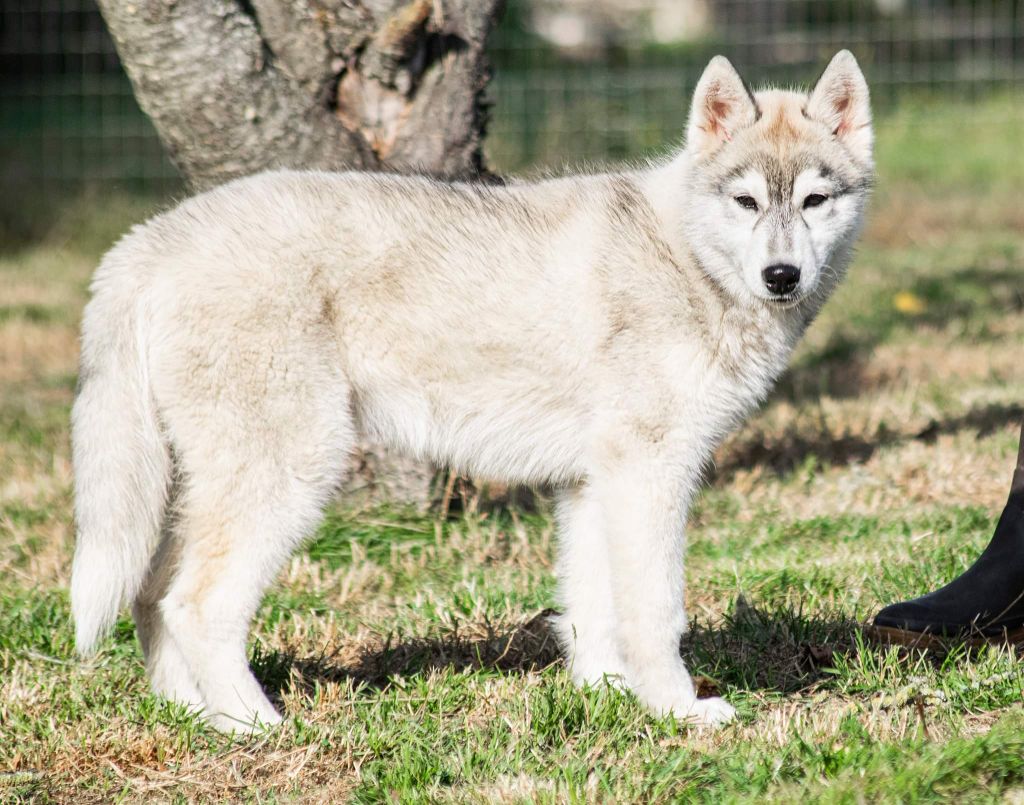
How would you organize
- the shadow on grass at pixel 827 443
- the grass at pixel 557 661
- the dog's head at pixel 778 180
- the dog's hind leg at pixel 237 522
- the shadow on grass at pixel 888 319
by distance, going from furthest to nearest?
the shadow on grass at pixel 888 319 < the shadow on grass at pixel 827 443 < the dog's head at pixel 778 180 < the dog's hind leg at pixel 237 522 < the grass at pixel 557 661

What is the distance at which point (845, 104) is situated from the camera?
3598 millimetres

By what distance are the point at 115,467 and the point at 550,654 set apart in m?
1.33

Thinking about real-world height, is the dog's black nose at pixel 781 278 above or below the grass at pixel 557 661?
above

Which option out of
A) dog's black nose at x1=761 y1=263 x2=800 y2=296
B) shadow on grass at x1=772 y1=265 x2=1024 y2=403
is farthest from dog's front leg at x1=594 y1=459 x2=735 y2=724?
shadow on grass at x1=772 y1=265 x2=1024 y2=403

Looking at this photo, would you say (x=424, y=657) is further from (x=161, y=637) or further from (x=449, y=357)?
(x=449, y=357)

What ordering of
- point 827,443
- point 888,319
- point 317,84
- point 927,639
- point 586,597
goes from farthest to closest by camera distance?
point 888,319, point 827,443, point 317,84, point 586,597, point 927,639

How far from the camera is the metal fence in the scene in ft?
40.4

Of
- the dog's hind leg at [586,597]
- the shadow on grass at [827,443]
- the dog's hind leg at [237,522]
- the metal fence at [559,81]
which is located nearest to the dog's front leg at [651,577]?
the dog's hind leg at [586,597]

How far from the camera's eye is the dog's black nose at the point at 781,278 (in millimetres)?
3285

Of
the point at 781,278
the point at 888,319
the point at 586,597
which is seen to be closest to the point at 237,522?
the point at 586,597

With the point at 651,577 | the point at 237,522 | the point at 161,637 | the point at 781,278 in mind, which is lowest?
the point at 161,637

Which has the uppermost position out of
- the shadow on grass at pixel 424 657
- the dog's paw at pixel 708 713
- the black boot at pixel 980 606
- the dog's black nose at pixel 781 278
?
the dog's black nose at pixel 781 278

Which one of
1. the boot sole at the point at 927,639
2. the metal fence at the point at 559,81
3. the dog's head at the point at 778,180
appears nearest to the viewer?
the dog's head at the point at 778,180

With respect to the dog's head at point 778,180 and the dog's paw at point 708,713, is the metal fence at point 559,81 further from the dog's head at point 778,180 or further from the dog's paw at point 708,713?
the dog's paw at point 708,713
